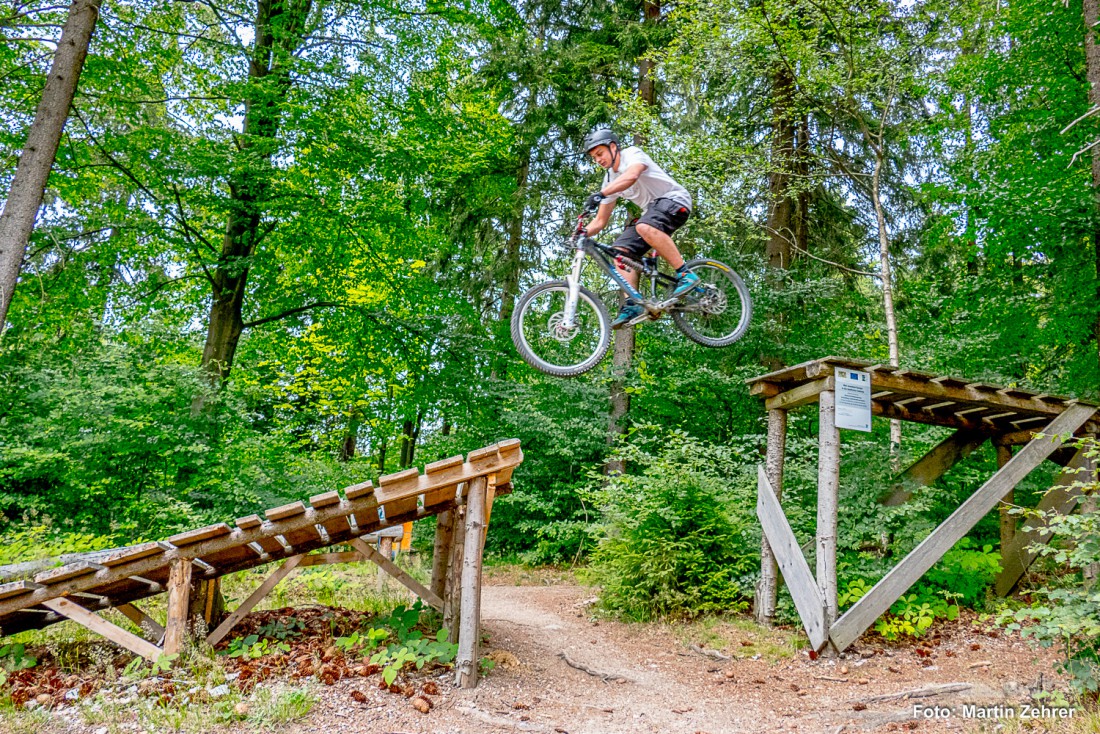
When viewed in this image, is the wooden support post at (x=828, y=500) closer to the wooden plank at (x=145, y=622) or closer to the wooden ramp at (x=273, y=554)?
the wooden ramp at (x=273, y=554)

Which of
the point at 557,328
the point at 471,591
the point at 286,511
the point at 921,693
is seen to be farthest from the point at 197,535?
the point at 921,693

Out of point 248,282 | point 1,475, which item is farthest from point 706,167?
point 1,475

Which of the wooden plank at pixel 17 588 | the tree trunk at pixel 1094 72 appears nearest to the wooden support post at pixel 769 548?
the tree trunk at pixel 1094 72

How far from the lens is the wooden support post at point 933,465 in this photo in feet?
24.4

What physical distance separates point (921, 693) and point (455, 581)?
377cm

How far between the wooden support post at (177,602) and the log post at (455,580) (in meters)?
2.05

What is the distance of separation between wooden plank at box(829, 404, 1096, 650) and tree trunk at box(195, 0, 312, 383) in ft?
28.5

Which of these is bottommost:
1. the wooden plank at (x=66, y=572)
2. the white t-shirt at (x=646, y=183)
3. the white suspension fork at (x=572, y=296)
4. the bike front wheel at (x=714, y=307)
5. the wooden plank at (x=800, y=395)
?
the wooden plank at (x=66, y=572)

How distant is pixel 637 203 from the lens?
5.27 metres

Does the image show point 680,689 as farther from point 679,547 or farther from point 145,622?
point 145,622

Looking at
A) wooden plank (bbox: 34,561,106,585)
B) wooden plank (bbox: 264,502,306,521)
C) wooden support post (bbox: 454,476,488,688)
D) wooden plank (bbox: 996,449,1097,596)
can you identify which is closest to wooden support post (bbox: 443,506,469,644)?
wooden support post (bbox: 454,476,488,688)

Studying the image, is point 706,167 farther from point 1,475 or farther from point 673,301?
point 1,475

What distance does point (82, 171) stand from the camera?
940 centimetres

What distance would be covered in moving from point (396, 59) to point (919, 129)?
358 inches
